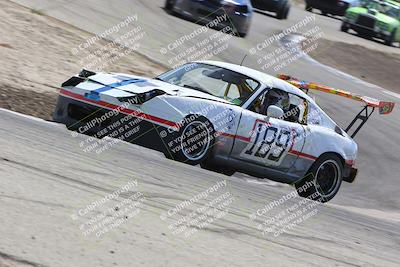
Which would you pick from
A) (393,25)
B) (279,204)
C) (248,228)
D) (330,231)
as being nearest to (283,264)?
(248,228)

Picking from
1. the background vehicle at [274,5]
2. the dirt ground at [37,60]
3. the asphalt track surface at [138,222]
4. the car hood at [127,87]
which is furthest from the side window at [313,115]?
the background vehicle at [274,5]

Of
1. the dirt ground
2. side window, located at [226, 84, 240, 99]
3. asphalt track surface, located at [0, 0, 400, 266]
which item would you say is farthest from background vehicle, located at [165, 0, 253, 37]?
side window, located at [226, 84, 240, 99]

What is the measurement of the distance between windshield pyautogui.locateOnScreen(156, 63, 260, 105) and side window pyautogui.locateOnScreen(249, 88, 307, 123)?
152 mm

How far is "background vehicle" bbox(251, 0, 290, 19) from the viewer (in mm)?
27703

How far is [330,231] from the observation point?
6980mm

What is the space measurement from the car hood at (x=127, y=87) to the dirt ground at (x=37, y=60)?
4.16 feet

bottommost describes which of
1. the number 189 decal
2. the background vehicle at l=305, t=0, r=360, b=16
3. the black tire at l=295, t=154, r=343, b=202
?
the background vehicle at l=305, t=0, r=360, b=16

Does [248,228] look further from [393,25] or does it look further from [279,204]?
[393,25]

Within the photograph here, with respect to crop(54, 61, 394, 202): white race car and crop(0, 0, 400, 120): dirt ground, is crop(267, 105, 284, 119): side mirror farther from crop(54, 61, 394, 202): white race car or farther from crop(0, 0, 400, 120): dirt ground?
crop(0, 0, 400, 120): dirt ground

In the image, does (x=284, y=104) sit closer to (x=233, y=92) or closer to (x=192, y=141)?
(x=233, y=92)

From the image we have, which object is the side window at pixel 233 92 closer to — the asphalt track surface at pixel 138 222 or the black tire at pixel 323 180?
the black tire at pixel 323 180

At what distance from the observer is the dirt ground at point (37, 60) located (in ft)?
35.8

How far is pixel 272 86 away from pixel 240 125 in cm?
81

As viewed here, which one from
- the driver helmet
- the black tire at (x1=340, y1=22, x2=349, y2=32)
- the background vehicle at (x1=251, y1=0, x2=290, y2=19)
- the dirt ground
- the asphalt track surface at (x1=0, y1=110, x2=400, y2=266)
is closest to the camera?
the asphalt track surface at (x1=0, y1=110, x2=400, y2=266)
